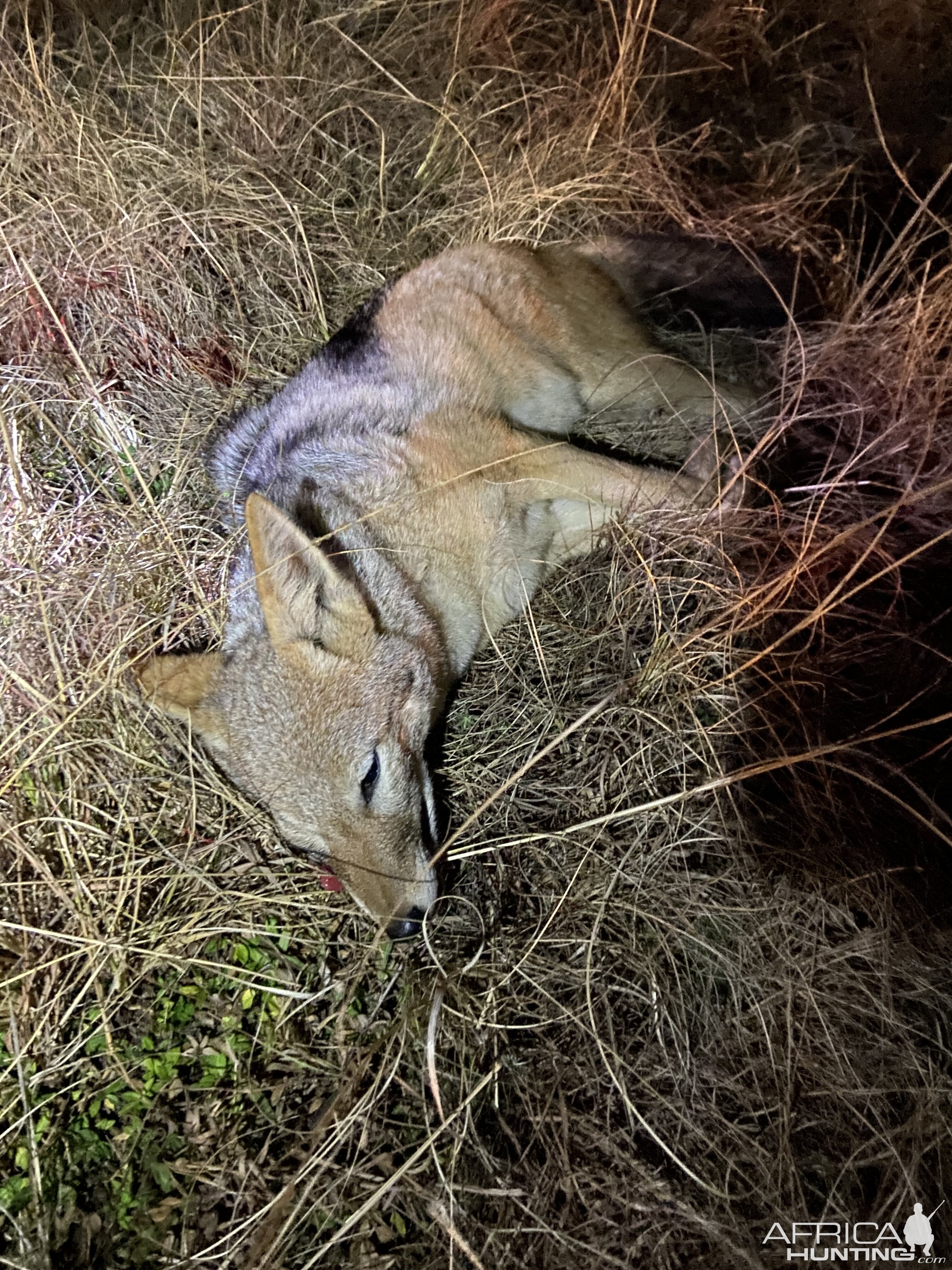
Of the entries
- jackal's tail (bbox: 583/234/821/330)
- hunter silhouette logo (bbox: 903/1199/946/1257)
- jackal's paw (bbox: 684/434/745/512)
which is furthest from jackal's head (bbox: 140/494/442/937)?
jackal's tail (bbox: 583/234/821/330)

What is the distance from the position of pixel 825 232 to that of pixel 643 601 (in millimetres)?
2321

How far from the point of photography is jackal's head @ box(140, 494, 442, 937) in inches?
89.0

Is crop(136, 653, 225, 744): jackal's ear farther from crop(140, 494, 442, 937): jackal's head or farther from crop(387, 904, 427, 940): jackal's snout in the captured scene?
crop(387, 904, 427, 940): jackal's snout

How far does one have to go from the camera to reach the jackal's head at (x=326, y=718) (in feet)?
7.42

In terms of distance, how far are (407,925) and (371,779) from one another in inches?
20.1

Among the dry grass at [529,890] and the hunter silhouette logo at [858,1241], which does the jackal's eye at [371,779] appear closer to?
the dry grass at [529,890]

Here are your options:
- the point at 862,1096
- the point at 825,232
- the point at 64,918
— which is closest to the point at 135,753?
the point at 64,918

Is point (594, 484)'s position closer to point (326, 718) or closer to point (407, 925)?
point (326, 718)

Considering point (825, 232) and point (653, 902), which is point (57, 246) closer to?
point (825, 232)

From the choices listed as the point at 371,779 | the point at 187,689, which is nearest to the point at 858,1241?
the point at 371,779

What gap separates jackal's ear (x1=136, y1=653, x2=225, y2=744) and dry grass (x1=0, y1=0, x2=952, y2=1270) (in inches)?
10.6

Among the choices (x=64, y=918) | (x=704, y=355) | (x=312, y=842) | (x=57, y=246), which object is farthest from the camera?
(x=57, y=246)

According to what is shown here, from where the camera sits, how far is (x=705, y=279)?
345 cm

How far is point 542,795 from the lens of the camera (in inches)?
111
